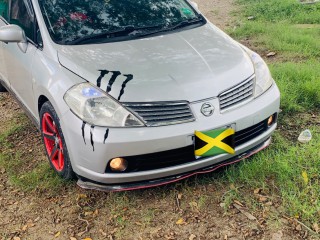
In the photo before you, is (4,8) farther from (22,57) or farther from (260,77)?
(260,77)

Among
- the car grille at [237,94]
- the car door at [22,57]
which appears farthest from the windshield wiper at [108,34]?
the car grille at [237,94]

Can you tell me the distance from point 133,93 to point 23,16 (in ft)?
5.28

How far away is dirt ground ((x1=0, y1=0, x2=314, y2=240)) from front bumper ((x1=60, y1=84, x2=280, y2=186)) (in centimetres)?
21

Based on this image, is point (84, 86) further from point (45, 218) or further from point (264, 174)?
point (264, 174)

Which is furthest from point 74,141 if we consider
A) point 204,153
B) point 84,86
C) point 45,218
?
point 204,153

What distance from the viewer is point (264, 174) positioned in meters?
3.18

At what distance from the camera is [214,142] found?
2.84 m

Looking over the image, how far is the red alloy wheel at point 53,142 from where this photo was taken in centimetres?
323

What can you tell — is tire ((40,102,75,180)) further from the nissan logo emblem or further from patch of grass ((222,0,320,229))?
patch of grass ((222,0,320,229))

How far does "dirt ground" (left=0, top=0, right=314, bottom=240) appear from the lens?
2742 millimetres

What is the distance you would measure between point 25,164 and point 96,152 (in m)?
1.19

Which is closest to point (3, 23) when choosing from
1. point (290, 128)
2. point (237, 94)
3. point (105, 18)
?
point (105, 18)

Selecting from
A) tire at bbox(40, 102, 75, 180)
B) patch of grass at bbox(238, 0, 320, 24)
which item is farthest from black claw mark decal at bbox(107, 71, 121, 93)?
patch of grass at bbox(238, 0, 320, 24)

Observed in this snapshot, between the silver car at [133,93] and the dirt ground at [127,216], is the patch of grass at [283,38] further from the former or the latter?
the dirt ground at [127,216]
